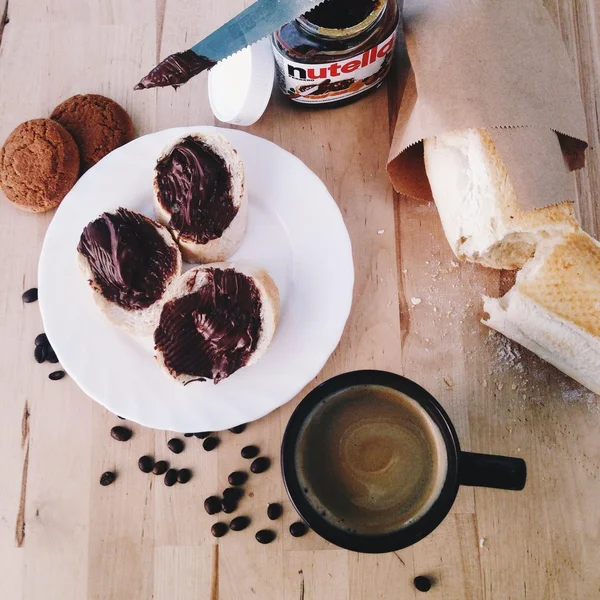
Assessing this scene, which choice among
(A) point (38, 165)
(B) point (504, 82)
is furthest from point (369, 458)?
(A) point (38, 165)

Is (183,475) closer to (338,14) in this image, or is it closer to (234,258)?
(234,258)

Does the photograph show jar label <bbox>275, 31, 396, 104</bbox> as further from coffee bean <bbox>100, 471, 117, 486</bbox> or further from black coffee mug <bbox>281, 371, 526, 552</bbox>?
coffee bean <bbox>100, 471, 117, 486</bbox>

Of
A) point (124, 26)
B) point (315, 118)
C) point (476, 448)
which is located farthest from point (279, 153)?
point (476, 448)

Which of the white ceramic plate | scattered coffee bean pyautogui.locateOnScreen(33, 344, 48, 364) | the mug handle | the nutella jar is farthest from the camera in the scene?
scattered coffee bean pyautogui.locateOnScreen(33, 344, 48, 364)

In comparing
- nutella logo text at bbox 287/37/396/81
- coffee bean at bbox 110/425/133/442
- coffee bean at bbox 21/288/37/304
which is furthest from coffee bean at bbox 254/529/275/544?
nutella logo text at bbox 287/37/396/81

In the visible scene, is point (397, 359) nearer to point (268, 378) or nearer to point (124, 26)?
point (268, 378)

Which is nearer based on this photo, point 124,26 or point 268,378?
point 268,378

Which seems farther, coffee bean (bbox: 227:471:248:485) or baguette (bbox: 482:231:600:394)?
coffee bean (bbox: 227:471:248:485)
